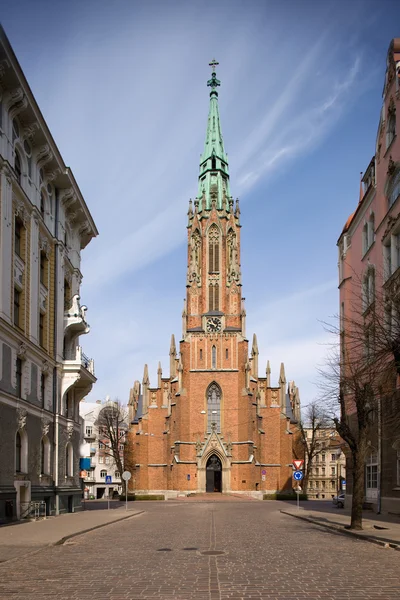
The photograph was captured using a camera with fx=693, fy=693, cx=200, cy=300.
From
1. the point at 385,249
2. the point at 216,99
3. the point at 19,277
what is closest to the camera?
the point at 19,277

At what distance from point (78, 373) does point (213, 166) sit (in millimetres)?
57917

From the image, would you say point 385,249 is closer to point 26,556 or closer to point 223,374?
point 26,556

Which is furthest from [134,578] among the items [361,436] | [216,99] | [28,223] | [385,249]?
[216,99]

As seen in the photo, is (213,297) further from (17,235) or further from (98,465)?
(17,235)

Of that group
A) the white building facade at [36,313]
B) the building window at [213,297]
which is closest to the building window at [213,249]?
the building window at [213,297]

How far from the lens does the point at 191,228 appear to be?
8062 cm

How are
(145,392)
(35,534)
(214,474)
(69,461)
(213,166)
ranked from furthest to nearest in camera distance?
1. (213,166)
2. (145,392)
3. (214,474)
4. (69,461)
5. (35,534)

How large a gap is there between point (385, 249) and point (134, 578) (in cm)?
2103

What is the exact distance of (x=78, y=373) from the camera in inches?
1248

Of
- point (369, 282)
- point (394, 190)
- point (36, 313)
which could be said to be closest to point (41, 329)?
point (36, 313)

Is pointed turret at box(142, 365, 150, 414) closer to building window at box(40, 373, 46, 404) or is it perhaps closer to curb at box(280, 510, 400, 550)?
building window at box(40, 373, 46, 404)

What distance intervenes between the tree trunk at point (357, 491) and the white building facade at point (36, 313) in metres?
11.3

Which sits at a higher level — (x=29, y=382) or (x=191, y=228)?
(x=191, y=228)

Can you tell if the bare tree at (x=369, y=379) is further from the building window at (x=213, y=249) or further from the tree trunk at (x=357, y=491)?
the building window at (x=213, y=249)
